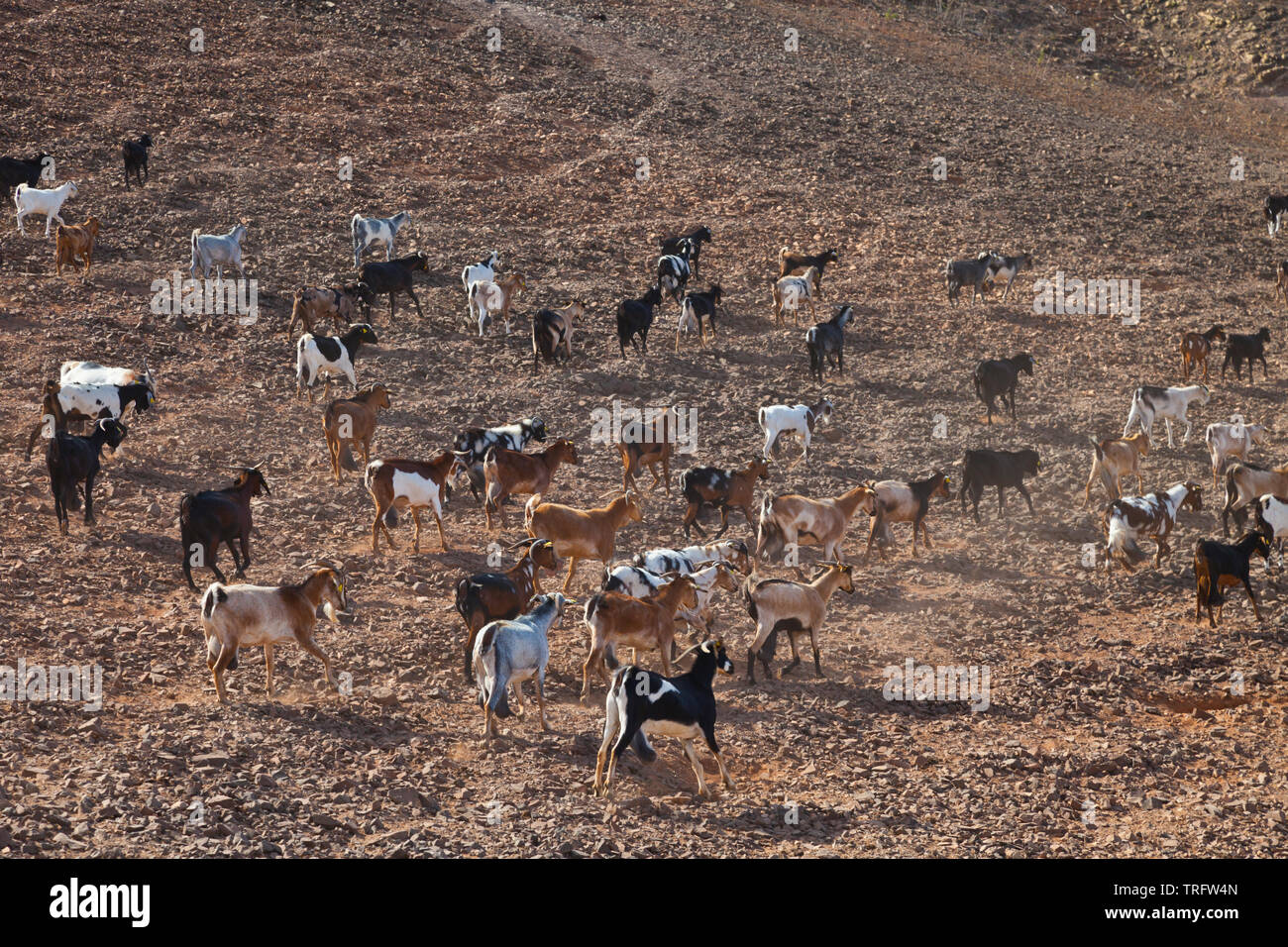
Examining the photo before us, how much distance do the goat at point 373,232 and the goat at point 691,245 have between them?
18.3 ft

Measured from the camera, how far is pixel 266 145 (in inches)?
1346

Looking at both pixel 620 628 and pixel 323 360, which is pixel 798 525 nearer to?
pixel 620 628

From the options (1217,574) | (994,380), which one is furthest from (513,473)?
(1217,574)

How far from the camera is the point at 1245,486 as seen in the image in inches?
768

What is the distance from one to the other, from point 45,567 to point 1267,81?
139ft

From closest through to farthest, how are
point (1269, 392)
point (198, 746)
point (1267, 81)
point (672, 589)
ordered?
point (198, 746) < point (672, 589) < point (1269, 392) < point (1267, 81)

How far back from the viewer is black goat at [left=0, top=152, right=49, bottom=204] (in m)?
30.0

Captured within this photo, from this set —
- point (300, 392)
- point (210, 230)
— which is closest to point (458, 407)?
point (300, 392)

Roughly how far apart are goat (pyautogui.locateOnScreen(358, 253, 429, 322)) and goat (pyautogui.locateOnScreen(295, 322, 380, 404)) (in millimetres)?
2526

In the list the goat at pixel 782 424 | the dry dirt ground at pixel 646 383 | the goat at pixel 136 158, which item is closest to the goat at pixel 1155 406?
the dry dirt ground at pixel 646 383

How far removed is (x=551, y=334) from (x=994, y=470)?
816 cm

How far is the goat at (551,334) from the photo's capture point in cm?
2384

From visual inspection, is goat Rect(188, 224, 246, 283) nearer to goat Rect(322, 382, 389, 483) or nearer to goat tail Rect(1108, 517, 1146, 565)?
goat Rect(322, 382, 389, 483)

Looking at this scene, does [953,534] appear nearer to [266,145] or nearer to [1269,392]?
[1269,392]
